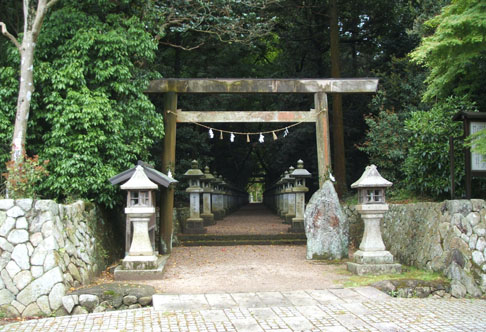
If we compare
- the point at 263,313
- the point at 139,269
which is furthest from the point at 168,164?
the point at 263,313

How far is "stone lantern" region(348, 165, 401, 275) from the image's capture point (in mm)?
8742

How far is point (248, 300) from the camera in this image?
23.0 ft

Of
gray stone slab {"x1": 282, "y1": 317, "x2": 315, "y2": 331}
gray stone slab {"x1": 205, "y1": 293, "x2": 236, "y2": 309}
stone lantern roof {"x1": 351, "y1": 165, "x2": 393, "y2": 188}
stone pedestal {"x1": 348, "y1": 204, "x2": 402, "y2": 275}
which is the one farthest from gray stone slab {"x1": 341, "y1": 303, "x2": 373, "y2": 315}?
stone lantern roof {"x1": 351, "y1": 165, "x2": 393, "y2": 188}

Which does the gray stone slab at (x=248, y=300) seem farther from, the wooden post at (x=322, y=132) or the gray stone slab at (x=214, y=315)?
the wooden post at (x=322, y=132)

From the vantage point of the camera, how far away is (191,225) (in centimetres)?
1638

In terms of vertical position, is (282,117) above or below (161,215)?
above

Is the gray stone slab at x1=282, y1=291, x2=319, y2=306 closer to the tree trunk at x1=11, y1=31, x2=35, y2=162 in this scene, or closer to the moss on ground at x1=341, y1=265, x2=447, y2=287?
the moss on ground at x1=341, y1=265, x2=447, y2=287

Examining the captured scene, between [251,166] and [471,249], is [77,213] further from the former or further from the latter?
[251,166]

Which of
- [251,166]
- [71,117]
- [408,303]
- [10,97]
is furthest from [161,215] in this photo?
[251,166]

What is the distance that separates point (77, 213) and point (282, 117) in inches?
263

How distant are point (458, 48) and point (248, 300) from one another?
611 cm

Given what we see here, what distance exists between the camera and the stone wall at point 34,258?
684cm

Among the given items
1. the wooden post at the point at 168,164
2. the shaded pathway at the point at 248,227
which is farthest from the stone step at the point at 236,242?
the wooden post at the point at 168,164

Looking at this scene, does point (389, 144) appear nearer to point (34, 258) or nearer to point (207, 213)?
point (207, 213)
